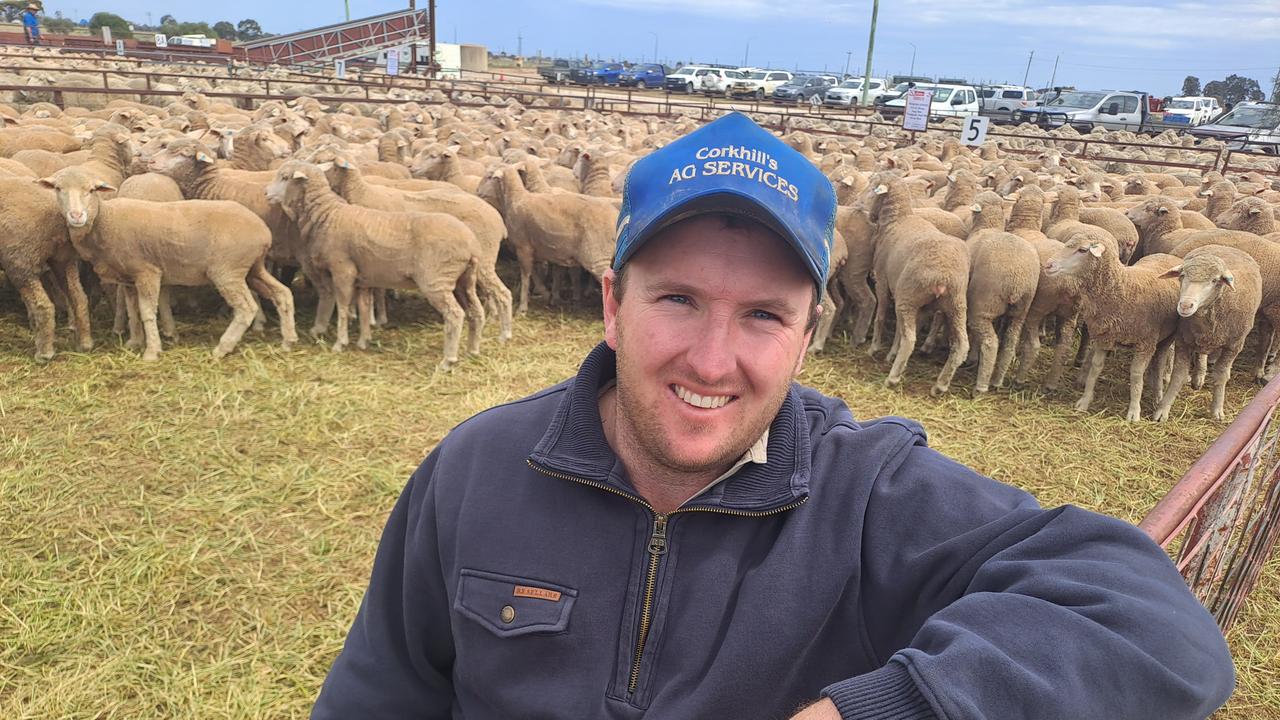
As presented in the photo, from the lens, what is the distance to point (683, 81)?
142ft

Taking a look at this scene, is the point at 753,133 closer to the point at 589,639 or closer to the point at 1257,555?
the point at 589,639

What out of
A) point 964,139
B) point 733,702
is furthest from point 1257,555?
point 964,139

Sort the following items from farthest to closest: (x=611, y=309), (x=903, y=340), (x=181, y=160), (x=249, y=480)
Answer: (x=181, y=160) < (x=903, y=340) < (x=249, y=480) < (x=611, y=309)

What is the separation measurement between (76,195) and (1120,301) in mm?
8602

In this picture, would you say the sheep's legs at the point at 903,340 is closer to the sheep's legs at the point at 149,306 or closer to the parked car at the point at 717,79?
the sheep's legs at the point at 149,306

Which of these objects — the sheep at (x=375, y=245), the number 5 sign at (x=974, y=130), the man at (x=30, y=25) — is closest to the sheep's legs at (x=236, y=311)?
the sheep at (x=375, y=245)

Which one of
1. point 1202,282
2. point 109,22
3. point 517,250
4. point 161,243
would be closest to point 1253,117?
point 1202,282

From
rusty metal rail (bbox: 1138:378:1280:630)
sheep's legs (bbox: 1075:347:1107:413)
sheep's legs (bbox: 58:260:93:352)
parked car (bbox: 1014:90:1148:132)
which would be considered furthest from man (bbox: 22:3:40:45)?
rusty metal rail (bbox: 1138:378:1280:630)

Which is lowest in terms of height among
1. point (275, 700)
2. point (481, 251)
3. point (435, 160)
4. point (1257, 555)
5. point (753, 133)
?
point (275, 700)

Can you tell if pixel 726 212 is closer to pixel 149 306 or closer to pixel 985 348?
pixel 985 348

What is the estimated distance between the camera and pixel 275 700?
336 centimetres

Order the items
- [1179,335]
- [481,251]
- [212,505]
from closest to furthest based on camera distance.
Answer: [212,505]
[1179,335]
[481,251]

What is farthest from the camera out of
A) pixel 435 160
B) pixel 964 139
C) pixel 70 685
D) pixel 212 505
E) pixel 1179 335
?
pixel 964 139

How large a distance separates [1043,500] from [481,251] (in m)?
5.16
